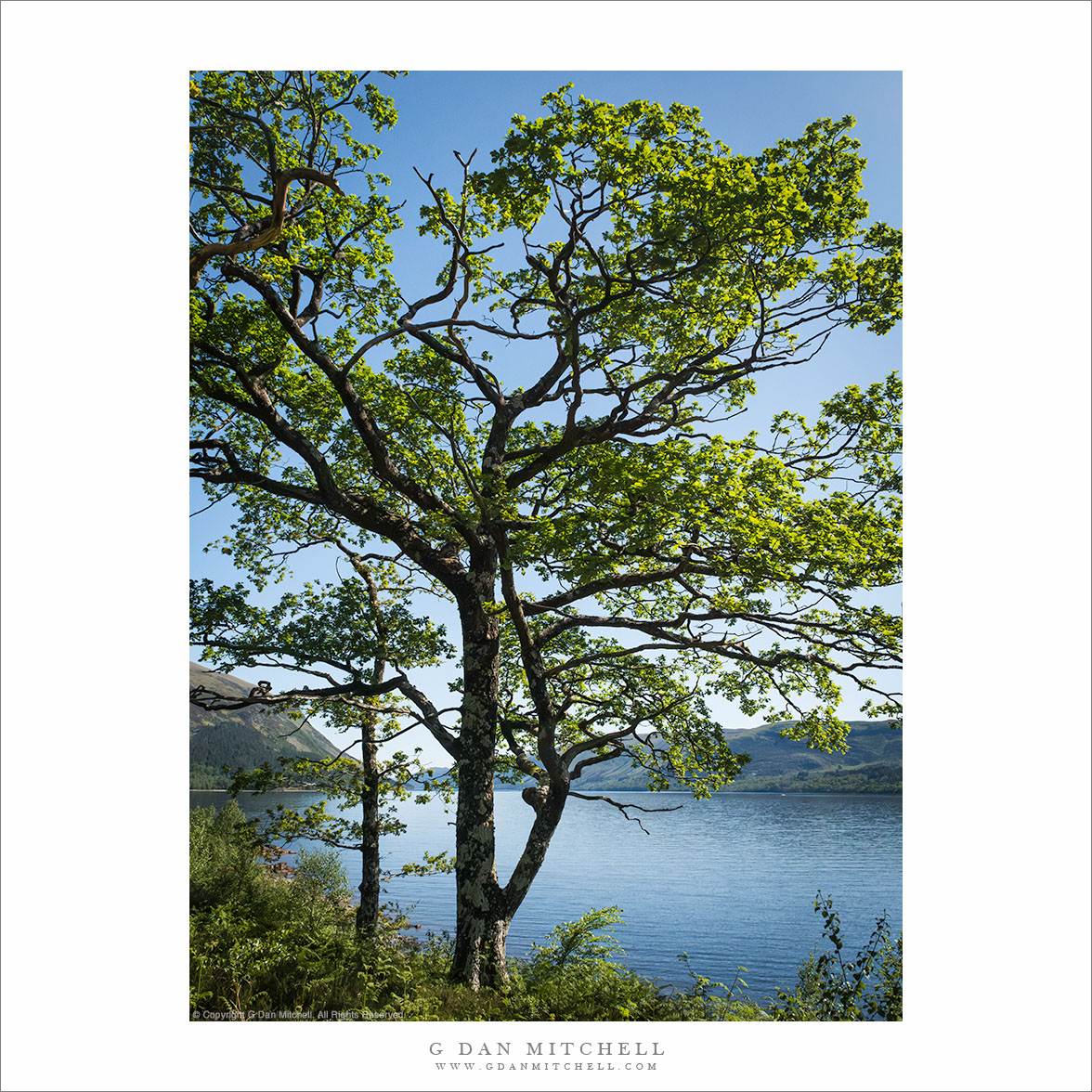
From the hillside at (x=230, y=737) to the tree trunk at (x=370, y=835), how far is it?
621 mm

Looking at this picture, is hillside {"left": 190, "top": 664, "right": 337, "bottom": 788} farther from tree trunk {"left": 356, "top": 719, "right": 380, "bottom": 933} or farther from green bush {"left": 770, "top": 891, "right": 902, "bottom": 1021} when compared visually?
green bush {"left": 770, "top": 891, "right": 902, "bottom": 1021}

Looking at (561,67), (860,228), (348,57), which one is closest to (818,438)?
(860,228)

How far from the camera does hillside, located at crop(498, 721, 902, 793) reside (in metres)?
7.64

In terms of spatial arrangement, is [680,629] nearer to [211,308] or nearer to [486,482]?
[486,482]

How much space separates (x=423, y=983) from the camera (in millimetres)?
5301

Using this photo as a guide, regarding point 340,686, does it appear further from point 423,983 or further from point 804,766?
point 804,766

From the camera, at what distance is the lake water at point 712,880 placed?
516 inches

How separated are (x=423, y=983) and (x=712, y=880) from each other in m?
16.6

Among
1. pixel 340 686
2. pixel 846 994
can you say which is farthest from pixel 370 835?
pixel 846 994

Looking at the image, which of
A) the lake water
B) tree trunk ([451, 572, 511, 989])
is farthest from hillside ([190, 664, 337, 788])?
tree trunk ([451, 572, 511, 989])

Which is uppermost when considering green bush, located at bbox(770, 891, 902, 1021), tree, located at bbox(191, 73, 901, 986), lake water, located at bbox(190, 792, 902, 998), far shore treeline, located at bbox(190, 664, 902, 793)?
tree, located at bbox(191, 73, 901, 986)

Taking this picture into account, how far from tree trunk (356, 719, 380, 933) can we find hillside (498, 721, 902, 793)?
5.06ft

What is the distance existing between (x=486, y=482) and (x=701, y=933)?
44.0 feet
